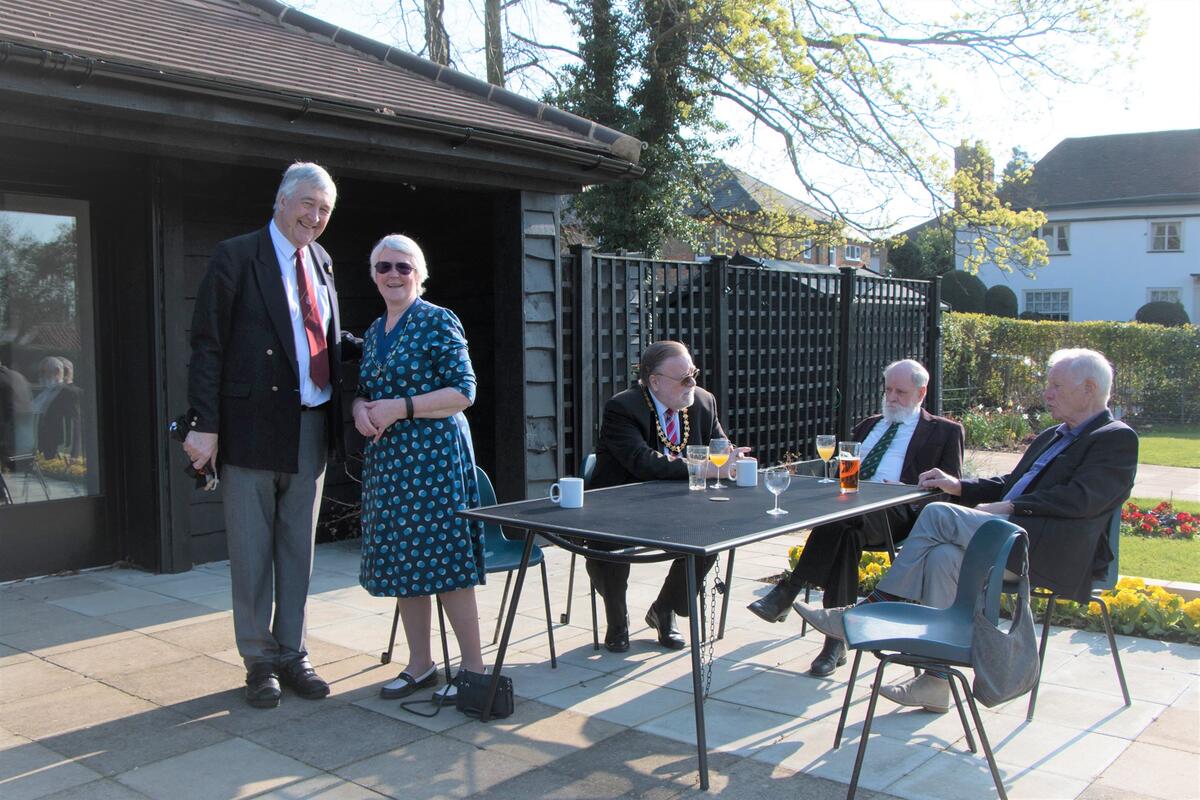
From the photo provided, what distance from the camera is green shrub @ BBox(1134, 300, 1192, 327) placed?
100 feet

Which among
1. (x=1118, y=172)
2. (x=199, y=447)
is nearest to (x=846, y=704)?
(x=199, y=447)

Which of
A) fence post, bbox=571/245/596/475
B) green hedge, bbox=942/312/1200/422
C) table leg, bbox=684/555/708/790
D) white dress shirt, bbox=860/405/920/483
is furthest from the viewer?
green hedge, bbox=942/312/1200/422

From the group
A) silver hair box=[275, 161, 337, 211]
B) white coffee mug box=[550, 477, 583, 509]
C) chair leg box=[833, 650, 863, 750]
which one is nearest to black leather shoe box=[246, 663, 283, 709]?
white coffee mug box=[550, 477, 583, 509]

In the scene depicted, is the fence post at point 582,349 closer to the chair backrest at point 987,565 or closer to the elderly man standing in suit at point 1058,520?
the elderly man standing in suit at point 1058,520

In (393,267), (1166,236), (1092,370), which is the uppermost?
(1166,236)

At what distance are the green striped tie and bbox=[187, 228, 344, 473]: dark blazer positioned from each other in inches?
100

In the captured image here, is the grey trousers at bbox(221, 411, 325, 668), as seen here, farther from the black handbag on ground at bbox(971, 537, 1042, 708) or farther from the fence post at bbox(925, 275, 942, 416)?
the fence post at bbox(925, 275, 942, 416)

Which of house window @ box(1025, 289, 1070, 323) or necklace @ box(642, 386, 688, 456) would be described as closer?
necklace @ box(642, 386, 688, 456)

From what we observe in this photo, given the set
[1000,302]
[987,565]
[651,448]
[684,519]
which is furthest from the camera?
[1000,302]

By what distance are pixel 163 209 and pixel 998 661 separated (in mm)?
4788

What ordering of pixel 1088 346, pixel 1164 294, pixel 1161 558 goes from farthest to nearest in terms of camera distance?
pixel 1164 294, pixel 1088 346, pixel 1161 558

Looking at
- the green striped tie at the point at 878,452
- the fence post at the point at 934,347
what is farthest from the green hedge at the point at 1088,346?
the green striped tie at the point at 878,452

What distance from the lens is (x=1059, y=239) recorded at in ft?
122

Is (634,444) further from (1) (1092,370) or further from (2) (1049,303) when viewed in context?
(2) (1049,303)
